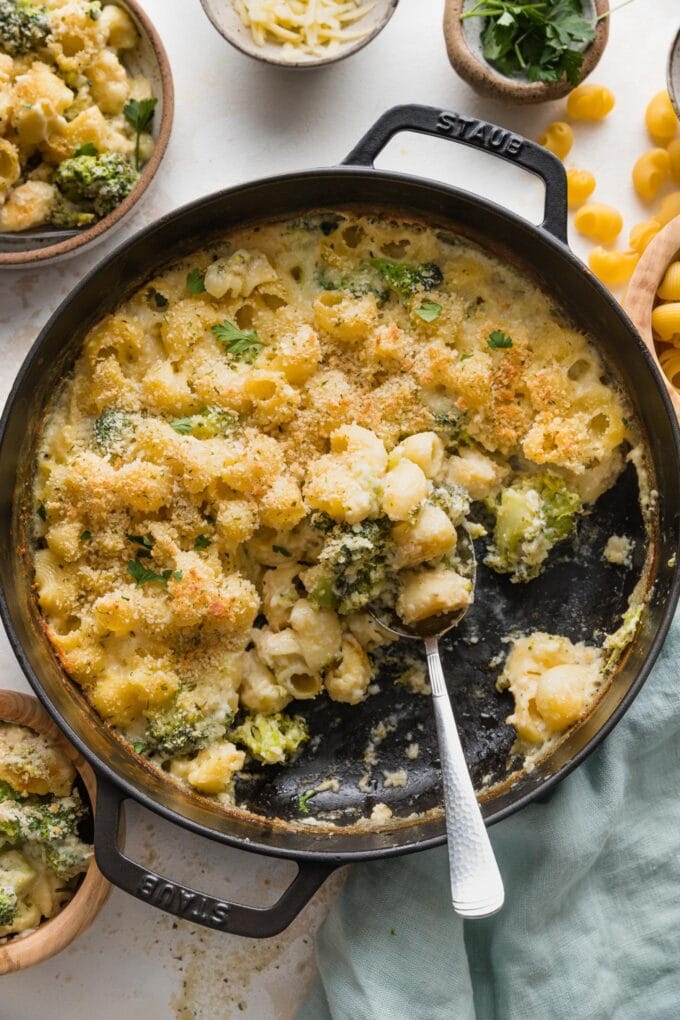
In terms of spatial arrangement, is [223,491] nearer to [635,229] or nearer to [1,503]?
[1,503]

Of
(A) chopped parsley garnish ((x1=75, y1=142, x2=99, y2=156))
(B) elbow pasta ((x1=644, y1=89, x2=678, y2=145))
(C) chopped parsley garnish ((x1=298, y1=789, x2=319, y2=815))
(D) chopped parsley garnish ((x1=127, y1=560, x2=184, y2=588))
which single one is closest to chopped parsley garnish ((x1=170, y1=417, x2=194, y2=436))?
(D) chopped parsley garnish ((x1=127, y1=560, x2=184, y2=588))

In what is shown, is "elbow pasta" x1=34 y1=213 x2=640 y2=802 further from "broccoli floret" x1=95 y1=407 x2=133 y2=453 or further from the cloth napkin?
the cloth napkin

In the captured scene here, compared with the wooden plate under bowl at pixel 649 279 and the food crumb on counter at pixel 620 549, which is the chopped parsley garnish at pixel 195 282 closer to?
the wooden plate under bowl at pixel 649 279

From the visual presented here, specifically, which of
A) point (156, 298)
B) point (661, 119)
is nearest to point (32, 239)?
point (156, 298)

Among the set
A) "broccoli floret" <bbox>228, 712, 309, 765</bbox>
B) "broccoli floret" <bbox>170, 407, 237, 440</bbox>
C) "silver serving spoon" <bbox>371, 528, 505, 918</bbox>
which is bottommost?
"broccoli floret" <bbox>228, 712, 309, 765</bbox>

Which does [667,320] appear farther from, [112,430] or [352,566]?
[112,430]

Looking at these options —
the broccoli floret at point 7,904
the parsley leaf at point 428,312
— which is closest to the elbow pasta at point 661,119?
the parsley leaf at point 428,312
